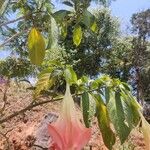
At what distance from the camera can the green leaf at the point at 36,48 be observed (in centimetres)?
70

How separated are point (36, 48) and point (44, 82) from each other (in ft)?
0.33

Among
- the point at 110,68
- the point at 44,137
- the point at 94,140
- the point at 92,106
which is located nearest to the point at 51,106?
the point at 94,140

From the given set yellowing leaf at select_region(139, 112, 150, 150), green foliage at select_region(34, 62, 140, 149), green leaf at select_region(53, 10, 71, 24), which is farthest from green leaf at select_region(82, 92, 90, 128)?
yellowing leaf at select_region(139, 112, 150, 150)

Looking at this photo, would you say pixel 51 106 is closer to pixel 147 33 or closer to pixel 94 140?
pixel 94 140

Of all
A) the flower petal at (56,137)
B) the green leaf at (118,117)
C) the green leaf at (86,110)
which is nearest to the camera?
the flower petal at (56,137)

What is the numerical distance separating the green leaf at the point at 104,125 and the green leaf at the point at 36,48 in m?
0.13

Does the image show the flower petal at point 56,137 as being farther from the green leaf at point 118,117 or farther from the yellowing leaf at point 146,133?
the green leaf at point 118,117

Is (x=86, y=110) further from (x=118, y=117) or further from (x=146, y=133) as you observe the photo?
(x=146, y=133)

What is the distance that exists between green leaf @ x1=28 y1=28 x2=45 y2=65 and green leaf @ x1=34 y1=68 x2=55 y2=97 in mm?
90

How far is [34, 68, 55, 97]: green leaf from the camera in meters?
0.79

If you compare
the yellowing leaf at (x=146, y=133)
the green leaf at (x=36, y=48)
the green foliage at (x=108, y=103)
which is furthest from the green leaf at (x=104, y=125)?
the yellowing leaf at (x=146, y=133)

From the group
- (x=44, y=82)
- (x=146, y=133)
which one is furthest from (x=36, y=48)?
(x=146, y=133)

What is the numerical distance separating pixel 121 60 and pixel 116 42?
678 mm

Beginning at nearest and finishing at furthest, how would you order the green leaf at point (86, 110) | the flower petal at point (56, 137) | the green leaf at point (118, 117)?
the flower petal at point (56, 137), the green leaf at point (118, 117), the green leaf at point (86, 110)
